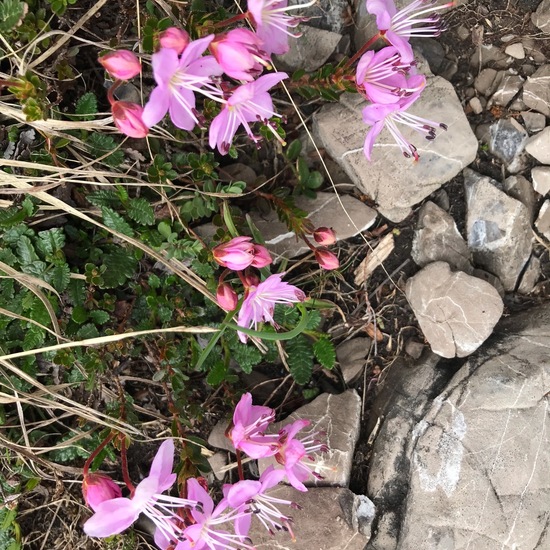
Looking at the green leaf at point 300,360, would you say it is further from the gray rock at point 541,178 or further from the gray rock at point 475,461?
the gray rock at point 541,178

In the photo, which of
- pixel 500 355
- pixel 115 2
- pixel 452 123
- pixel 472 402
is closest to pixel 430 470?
pixel 472 402

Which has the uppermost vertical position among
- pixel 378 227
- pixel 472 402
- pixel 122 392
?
A: pixel 378 227

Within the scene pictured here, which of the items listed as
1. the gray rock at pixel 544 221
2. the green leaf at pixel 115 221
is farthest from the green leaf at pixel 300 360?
the gray rock at pixel 544 221

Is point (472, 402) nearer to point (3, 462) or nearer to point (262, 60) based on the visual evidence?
point (262, 60)

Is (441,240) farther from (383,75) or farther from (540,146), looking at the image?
(383,75)

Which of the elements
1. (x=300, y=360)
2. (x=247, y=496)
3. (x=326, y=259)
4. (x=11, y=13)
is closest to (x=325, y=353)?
(x=300, y=360)

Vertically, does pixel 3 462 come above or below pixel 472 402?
below
